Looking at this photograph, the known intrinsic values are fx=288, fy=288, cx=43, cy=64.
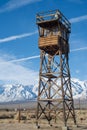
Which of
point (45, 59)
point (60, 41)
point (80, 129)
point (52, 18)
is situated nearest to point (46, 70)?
point (45, 59)

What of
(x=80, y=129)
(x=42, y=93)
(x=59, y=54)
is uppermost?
(x=59, y=54)

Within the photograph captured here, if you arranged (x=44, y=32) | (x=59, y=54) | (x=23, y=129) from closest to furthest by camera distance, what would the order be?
(x=23, y=129) < (x=59, y=54) < (x=44, y=32)

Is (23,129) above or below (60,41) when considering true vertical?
below

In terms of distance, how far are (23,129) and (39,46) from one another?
442 inches

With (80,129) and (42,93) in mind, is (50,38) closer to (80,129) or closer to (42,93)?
Answer: (42,93)

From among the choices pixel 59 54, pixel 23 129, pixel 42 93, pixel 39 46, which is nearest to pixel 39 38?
pixel 39 46

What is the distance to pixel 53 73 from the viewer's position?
123 feet

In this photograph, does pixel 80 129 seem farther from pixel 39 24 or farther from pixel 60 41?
pixel 39 24

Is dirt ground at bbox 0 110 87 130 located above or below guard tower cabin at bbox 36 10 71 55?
below

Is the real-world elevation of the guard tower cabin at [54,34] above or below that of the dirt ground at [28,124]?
above

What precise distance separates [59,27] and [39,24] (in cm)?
293

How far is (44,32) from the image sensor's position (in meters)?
40.1

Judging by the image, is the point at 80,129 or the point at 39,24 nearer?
the point at 80,129

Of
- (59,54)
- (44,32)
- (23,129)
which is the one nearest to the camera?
(23,129)
